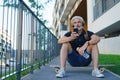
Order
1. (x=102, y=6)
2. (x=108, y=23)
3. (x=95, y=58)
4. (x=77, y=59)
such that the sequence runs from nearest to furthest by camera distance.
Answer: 1. (x=95, y=58)
2. (x=77, y=59)
3. (x=108, y=23)
4. (x=102, y=6)

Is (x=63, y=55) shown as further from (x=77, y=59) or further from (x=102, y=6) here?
(x=102, y=6)

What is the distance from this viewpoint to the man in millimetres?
5070

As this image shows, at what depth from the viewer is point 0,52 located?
360 centimetres

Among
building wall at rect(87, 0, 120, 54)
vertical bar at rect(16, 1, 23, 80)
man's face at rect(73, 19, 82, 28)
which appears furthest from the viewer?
building wall at rect(87, 0, 120, 54)

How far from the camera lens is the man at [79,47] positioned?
5070mm

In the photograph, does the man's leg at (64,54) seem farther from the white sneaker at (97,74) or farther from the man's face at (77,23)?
the white sneaker at (97,74)

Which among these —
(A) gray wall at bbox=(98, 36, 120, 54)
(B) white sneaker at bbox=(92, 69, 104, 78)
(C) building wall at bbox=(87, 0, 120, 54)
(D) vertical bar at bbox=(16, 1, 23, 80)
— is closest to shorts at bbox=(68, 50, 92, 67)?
(B) white sneaker at bbox=(92, 69, 104, 78)

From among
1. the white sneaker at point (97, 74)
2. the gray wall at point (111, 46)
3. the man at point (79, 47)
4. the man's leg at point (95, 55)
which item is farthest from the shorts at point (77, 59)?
the gray wall at point (111, 46)

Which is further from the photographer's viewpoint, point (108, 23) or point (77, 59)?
point (108, 23)

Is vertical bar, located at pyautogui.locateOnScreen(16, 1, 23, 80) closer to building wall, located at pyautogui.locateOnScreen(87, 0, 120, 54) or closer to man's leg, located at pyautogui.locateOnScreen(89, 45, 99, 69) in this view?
man's leg, located at pyautogui.locateOnScreen(89, 45, 99, 69)

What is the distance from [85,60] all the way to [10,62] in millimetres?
1752

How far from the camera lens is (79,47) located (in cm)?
533

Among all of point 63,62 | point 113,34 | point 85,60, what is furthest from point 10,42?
point 113,34

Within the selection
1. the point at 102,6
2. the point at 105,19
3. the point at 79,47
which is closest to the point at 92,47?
the point at 79,47
